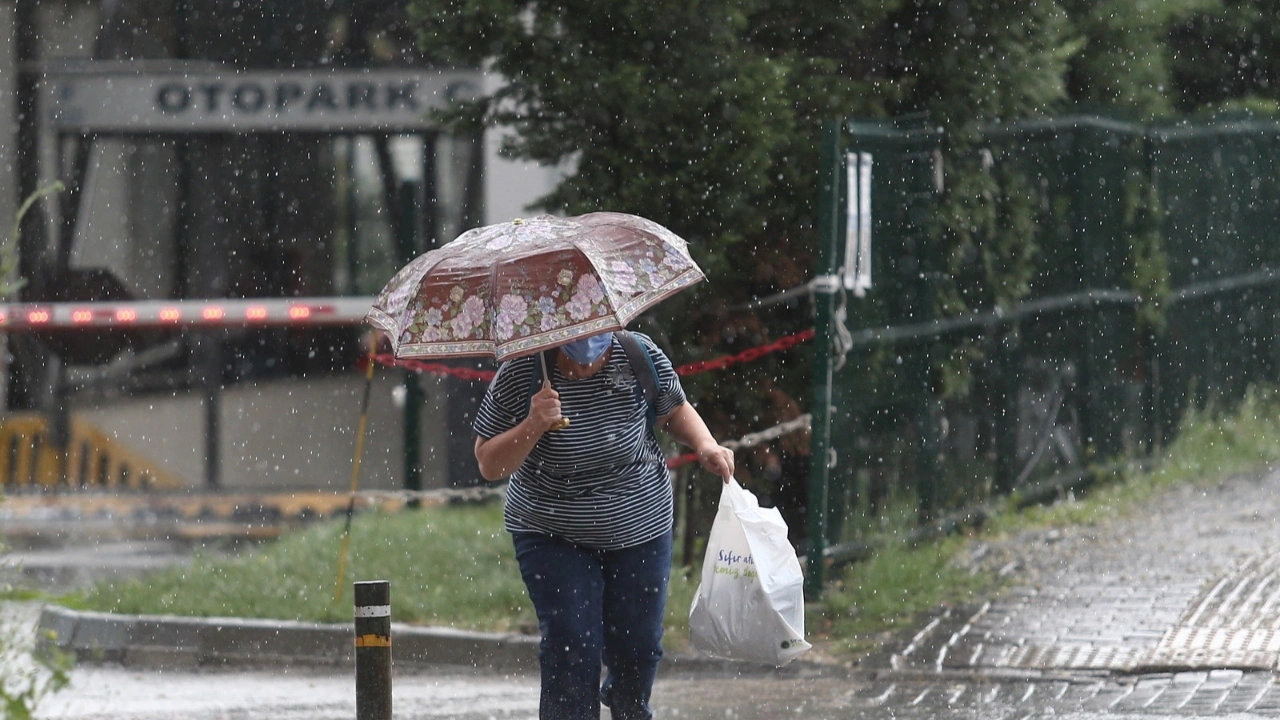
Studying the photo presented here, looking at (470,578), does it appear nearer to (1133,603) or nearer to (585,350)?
(1133,603)

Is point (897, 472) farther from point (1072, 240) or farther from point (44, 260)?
point (44, 260)

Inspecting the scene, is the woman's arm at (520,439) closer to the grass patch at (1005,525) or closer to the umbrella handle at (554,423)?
the umbrella handle at (554,423)

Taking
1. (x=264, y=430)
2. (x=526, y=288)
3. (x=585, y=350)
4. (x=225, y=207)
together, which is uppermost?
(x=225, y=207)

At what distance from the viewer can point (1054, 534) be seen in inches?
404

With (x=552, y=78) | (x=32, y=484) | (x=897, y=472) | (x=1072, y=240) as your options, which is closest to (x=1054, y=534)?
(x=897, y=472)

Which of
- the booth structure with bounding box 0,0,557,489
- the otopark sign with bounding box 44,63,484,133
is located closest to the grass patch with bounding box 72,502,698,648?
the booth structure with bounding box 0,0,557,489

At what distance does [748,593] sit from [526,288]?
3.87 feet

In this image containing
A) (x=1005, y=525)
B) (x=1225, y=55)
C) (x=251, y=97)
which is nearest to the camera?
(x=1005, y=525)

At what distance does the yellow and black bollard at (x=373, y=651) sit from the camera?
5.61 metres

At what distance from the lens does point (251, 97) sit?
14750mm

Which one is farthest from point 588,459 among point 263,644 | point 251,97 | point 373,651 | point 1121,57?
point 251,97

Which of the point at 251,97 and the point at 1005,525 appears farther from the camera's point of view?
the point at 251,97

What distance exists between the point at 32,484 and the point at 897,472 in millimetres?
8936

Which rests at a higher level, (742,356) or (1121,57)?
(1121,57)
